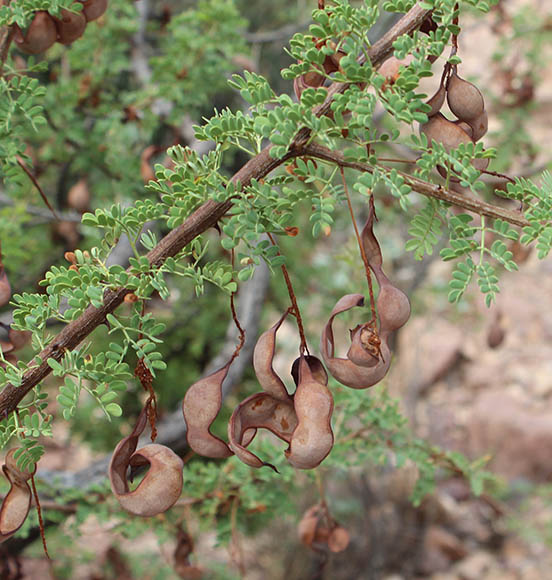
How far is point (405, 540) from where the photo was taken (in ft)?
11.8

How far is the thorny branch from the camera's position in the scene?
690 millimetres

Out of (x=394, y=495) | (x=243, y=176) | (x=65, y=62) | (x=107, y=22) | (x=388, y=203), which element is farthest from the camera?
(x=394, y=495)

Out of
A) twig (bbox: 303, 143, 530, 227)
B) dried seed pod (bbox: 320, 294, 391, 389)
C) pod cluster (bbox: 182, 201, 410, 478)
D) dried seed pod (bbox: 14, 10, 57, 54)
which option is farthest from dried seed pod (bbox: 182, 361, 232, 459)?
dried seed pod (bbox: 14, 10, 57, 54)

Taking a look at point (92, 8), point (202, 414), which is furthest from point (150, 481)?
point (92, 8)

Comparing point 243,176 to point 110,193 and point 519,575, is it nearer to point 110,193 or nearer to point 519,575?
point 110,193

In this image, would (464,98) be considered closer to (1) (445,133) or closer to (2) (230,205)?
(1) (445,133)

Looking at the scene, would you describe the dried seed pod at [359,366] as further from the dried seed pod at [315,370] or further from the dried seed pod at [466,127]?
the dried seed pod at [466,127]

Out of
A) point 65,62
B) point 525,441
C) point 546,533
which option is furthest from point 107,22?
point 525,441

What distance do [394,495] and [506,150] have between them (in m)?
1.80

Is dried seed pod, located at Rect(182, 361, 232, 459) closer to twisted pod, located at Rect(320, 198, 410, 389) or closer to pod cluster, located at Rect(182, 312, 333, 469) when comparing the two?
pod cluster, located at Rect(182, 312, 333, 469)

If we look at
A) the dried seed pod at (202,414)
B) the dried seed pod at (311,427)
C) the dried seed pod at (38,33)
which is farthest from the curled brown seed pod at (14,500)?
the dried seed pod at (38,33)

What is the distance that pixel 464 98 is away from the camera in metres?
0.73

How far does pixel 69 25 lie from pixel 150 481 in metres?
0.60

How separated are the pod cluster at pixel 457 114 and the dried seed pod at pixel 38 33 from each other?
20.1 inches
